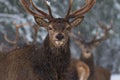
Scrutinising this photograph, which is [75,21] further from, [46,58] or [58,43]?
[46,58]

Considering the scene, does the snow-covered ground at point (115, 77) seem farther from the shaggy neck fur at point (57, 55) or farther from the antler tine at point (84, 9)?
the shaggy neck fur at point (57, 55)

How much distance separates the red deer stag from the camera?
8.01m

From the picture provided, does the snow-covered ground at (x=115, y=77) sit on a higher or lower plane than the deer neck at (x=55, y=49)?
lower

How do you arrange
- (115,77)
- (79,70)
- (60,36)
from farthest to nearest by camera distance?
(115,77) → (79,70) → (60,36)

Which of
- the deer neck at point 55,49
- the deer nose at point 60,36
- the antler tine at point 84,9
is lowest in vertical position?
the deer neck at point 55,49

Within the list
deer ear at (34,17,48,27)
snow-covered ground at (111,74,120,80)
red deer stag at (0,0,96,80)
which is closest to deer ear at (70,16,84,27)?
red deer stag at (0,0,96,80)

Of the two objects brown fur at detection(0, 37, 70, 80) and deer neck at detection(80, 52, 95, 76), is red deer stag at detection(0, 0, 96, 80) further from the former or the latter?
deer neck at detection(80, 52, 95, 76)

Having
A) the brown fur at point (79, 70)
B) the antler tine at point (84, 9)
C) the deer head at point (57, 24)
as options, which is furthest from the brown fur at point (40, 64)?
the brown fur at point (79, 70)

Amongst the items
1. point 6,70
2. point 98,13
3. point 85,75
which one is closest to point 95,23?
point 98,13

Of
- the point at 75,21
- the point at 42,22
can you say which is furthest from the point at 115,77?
the point at 42,22

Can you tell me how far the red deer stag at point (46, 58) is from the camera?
8.01 metres

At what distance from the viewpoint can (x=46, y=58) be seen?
8.16m

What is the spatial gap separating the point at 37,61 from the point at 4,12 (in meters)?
11.9

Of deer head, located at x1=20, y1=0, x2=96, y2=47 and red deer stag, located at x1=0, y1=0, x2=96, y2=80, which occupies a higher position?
deer head, located at x1=20, y1=0, x2=96, y2=47
